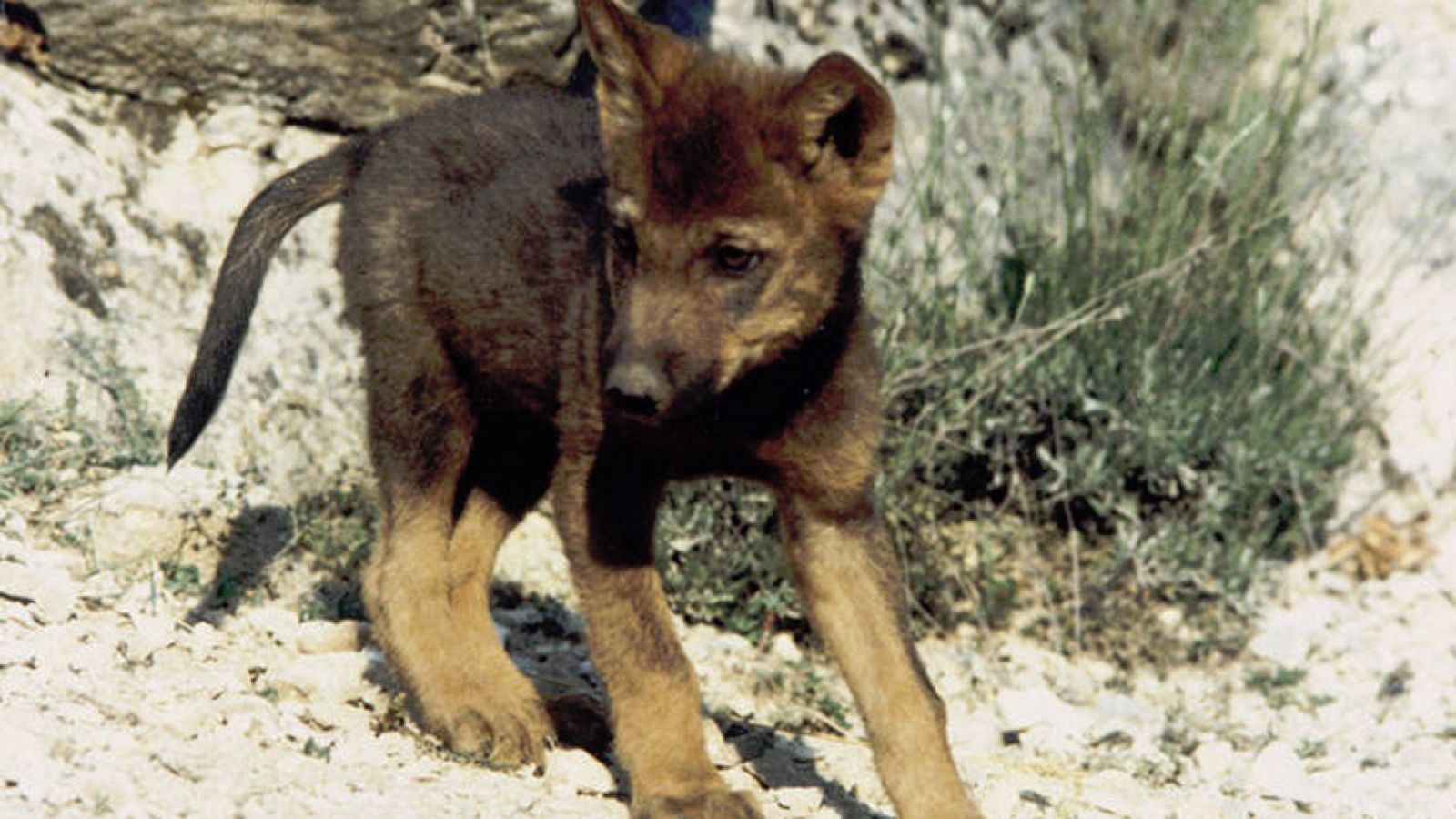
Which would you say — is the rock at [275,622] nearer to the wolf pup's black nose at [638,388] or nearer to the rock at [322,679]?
the rock at [322,679]

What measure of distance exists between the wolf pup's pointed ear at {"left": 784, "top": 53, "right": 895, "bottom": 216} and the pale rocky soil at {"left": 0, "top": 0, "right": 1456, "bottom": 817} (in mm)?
1415

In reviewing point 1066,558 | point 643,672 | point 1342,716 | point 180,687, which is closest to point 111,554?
point 180,687

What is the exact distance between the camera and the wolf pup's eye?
360 cm

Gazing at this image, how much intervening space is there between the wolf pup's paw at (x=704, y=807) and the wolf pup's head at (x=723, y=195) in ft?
2.67

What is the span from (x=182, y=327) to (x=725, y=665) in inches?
78.8

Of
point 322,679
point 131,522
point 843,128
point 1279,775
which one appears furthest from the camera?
point 1279,775

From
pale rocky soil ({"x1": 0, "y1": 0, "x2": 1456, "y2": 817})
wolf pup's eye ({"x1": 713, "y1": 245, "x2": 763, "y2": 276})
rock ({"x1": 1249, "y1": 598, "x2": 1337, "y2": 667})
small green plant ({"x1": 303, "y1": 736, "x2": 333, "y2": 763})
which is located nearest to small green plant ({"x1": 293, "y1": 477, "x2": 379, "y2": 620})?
pale rocky soil ({"x1": 0, "y1": 0, "x2": 1456, "y2": 817})

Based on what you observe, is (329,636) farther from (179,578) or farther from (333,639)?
(179,578)

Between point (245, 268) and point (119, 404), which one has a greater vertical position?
point (245, 268)

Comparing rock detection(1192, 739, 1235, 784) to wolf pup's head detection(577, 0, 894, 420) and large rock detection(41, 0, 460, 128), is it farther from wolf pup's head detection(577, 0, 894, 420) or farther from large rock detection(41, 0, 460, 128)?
large rock detection(41, 0, 460, 128)

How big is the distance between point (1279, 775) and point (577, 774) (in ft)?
6.48

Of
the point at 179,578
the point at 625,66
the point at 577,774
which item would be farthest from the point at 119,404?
the point at 625,66

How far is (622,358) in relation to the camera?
11.3 feet

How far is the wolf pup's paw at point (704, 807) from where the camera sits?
3.64 metres
